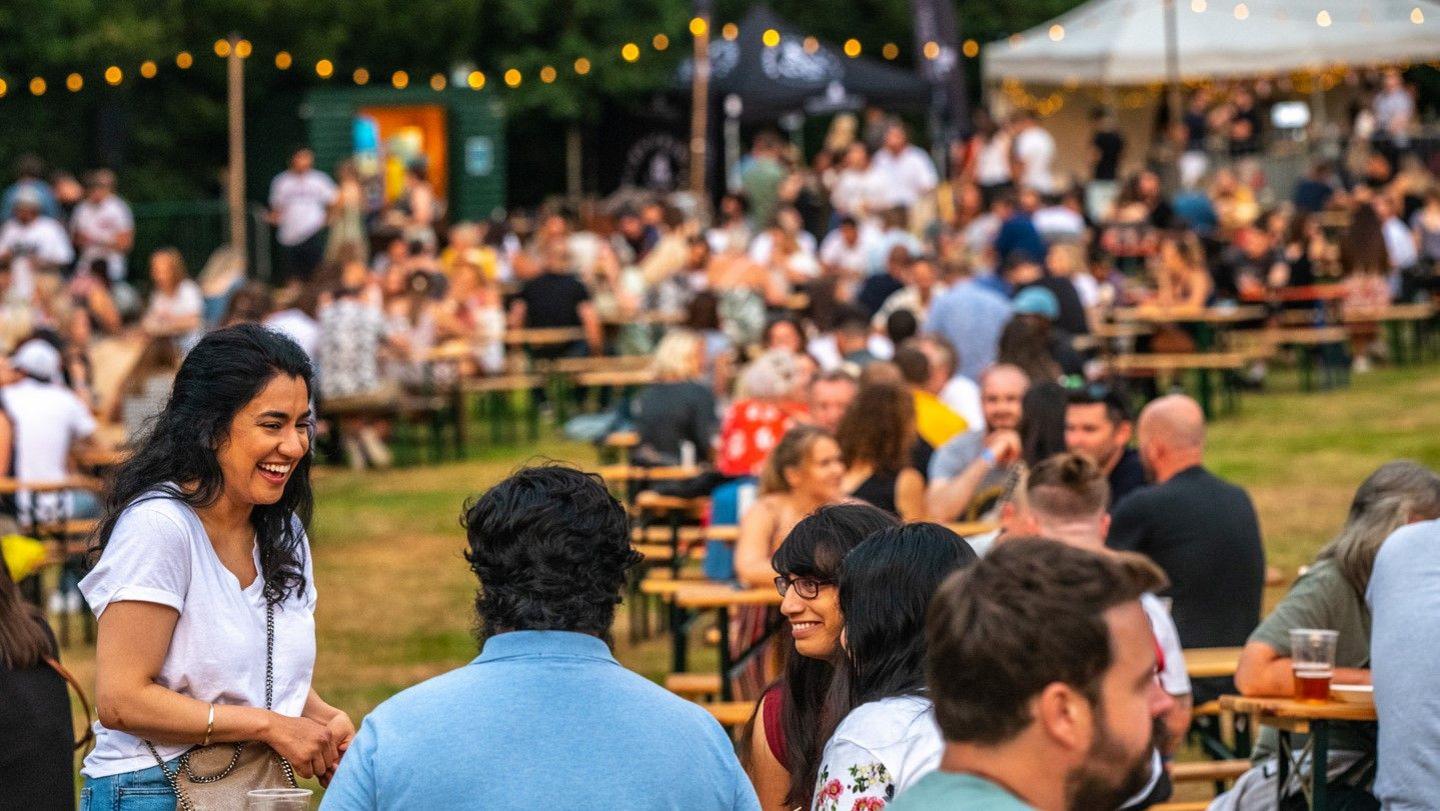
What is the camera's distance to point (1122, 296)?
62.3ft

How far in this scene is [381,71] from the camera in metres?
31.3

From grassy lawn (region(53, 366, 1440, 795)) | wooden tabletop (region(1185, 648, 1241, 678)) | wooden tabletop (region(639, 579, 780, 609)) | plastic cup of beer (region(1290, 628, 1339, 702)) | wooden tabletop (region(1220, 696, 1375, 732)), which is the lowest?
grassy lawn (region(53, 366, 1440, 795))

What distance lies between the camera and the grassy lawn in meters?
9.70

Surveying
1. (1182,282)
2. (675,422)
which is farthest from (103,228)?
(675,422)

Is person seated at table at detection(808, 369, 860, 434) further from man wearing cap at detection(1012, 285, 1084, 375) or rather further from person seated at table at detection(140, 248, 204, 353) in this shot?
person seated at table at detection(140, 248, 204, 353)

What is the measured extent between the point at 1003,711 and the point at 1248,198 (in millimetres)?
23465

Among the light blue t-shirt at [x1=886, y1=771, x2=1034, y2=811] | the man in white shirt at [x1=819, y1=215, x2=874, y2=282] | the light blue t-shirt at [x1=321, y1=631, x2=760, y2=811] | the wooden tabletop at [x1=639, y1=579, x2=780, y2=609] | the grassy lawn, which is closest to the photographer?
the light blue t-shirt at [x1=886, y1=771, x2=1034, y2=811]

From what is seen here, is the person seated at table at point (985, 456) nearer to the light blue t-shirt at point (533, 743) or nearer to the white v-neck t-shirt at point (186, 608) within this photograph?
the white v-neck t-shirt at point (186, 608)

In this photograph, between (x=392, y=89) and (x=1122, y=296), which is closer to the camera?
(x=1122, y=296)

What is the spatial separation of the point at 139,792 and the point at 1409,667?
2.61 m

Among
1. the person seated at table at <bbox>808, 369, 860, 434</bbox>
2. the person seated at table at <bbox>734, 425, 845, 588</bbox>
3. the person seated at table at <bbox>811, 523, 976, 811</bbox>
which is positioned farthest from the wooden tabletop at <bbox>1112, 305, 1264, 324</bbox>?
the person seated at table at <bbox>811, 523, 976, 811</bbox>

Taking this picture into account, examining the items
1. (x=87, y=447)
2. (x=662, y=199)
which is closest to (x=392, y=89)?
(x=662, y=199)

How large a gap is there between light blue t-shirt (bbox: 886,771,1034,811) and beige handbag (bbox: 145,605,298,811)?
1.58m

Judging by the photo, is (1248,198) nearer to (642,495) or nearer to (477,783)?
(642,495)
